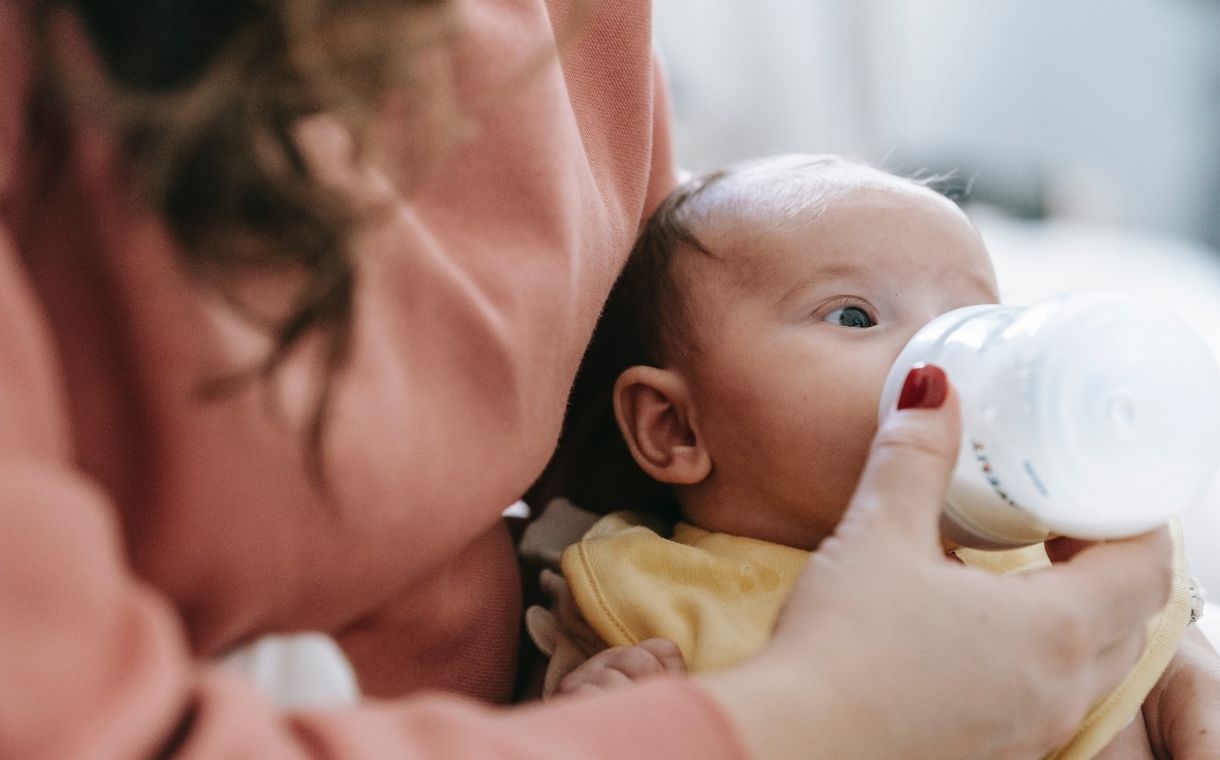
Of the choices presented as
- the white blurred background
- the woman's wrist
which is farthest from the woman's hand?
the white blurred background

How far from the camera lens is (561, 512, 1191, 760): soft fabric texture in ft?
2.61

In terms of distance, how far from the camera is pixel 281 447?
1.81ft

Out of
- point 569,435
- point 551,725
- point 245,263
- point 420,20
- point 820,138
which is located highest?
point 420,20

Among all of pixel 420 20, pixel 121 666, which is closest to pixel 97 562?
pixel 121 666

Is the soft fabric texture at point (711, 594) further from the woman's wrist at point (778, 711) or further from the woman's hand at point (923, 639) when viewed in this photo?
the woman's wrist at point (778, 711)

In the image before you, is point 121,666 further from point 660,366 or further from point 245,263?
point 660,366

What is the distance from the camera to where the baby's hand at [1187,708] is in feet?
2.62

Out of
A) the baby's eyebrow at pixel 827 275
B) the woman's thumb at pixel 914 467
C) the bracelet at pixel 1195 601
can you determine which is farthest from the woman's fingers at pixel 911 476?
the bracelet at pixel 1195 601

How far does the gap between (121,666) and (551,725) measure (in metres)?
0.18

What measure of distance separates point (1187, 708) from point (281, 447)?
665 mm

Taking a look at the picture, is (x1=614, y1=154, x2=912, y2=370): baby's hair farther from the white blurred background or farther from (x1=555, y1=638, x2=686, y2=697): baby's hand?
the white blurred background

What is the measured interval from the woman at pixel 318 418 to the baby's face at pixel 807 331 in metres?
0.17

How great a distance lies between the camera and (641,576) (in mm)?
871

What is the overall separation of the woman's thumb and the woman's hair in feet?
0.99
